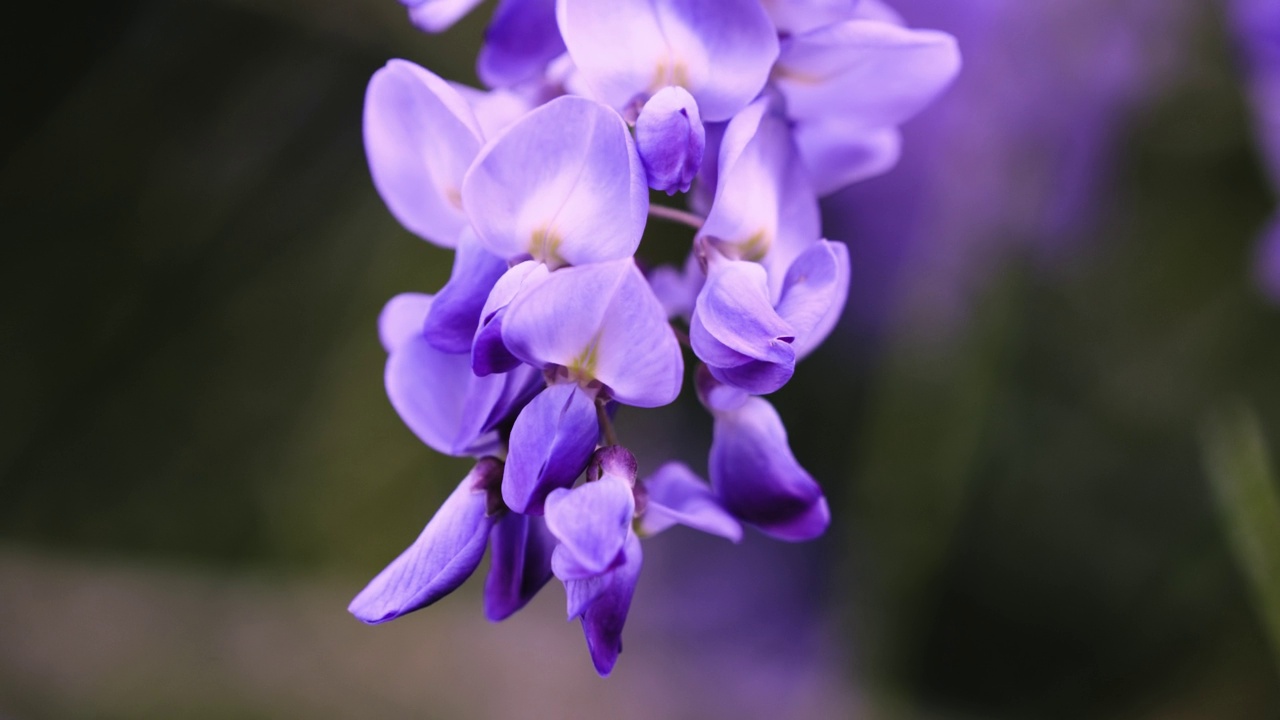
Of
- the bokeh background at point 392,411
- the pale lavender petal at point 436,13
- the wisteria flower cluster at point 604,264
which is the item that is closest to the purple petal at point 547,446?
the wisteria flower cluster at point 604,264

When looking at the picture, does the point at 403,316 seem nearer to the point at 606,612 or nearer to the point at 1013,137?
the point at 606,612

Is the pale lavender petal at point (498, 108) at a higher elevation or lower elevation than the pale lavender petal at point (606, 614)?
higher

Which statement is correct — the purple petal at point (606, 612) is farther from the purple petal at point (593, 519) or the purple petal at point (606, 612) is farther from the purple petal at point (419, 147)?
the purple petal at point (419, 147)

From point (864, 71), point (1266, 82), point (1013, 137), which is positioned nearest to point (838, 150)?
point (864, 71)

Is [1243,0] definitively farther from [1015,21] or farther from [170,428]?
[170,428]

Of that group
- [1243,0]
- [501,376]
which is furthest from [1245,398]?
[501,376]

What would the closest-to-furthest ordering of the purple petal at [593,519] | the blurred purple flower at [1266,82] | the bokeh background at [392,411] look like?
1. the purple petal at [593,519]
2. the blurred purple flower at [1266,82]
3. the bokeh background at [392,411]
